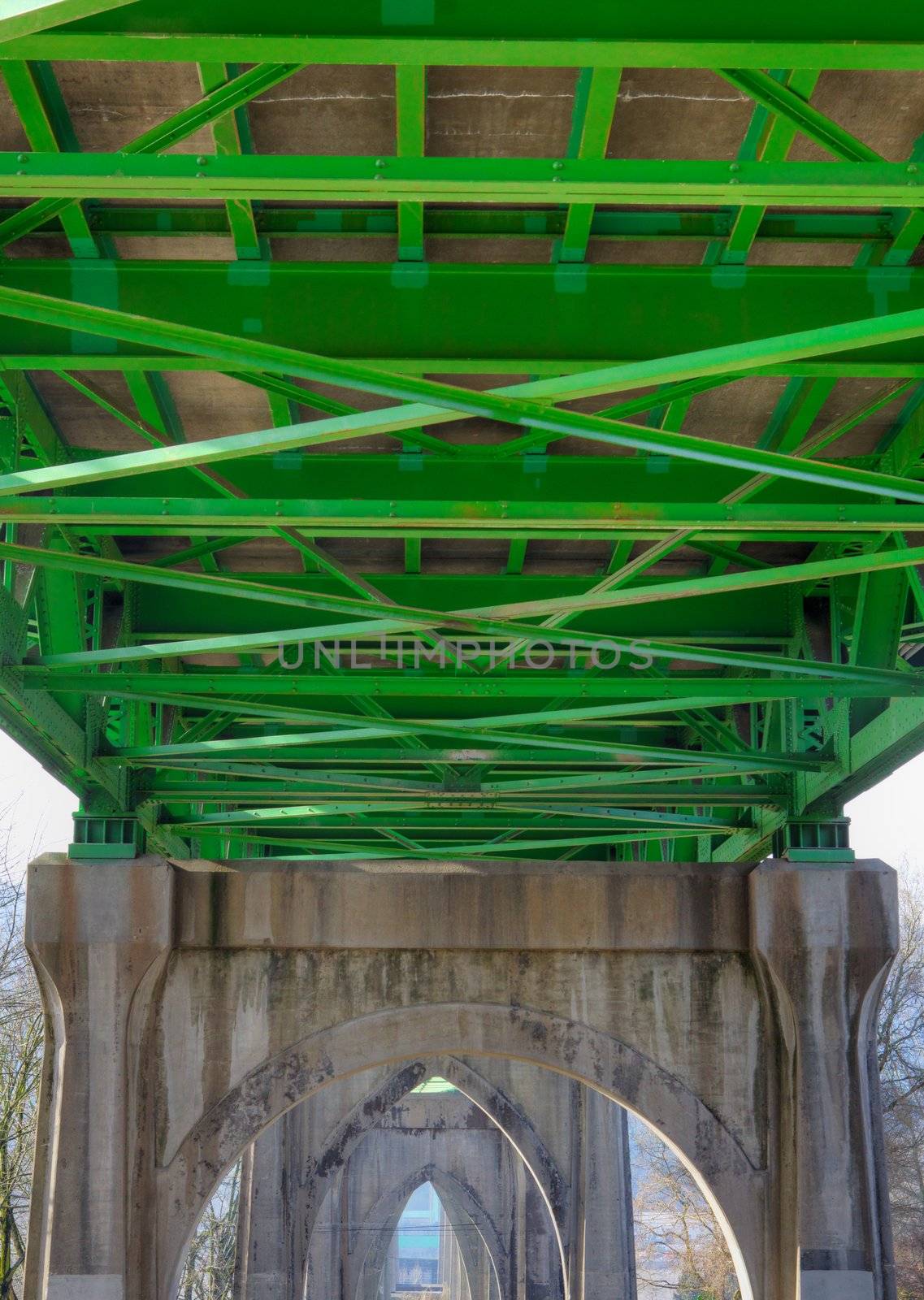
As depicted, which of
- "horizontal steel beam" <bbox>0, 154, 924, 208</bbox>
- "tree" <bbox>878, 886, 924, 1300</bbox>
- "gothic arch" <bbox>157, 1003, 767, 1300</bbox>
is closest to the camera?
"horizontal steel beam" <bbox>0, 154, 924, 208</bbox>

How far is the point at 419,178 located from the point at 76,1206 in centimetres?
1733

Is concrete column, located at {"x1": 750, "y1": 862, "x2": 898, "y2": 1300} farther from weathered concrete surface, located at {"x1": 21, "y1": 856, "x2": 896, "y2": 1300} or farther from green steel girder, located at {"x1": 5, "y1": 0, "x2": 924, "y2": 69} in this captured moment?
green steel girder, located at {"x1": 5, "y1": 0, "x2": 924, "y2": 69}

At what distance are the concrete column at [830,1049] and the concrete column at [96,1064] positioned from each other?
8.98 metres

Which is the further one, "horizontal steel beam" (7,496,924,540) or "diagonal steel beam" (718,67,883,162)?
"horizontal steel beam" (7,496,924,540)

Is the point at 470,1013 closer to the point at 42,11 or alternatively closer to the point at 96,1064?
→ the point at 96,1064

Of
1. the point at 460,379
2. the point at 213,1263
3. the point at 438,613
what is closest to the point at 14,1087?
the point at 213,1263

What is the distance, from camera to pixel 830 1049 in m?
21.8

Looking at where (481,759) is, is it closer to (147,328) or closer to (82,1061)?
(82,1061)

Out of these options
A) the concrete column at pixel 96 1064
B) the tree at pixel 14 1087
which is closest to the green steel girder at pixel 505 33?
the concrete column at pixel 96 1064

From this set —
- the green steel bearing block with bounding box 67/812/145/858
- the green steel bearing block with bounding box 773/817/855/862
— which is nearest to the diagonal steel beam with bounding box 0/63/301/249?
the green steel bearing block with bounding box 67/812/145/858

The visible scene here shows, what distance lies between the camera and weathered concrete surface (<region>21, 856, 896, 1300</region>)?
70.0ft

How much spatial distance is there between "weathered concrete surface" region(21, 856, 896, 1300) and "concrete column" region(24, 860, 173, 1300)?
0.11 feet

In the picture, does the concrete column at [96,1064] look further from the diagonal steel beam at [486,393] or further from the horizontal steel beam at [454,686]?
the diagonal steel beam at [486,393]

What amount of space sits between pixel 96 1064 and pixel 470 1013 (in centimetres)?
548
